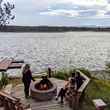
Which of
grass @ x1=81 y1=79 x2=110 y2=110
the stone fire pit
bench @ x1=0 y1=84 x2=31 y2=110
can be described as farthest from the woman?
grass @ x1=81 y1=79 x2=110 y2=110

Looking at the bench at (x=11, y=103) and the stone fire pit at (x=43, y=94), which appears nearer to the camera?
the bench at (x=11, y=103)

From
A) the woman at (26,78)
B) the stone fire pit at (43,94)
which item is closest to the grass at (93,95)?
the stone fire pit at (43,94)

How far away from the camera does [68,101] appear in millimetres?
15031

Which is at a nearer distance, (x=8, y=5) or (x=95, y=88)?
(x=95, y=88)

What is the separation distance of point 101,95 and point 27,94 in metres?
3.44

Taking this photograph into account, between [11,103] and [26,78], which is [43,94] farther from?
[11,103]

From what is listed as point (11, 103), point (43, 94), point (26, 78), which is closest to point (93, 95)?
point (43, 94)

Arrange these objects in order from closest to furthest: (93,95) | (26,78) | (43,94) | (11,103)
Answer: (11,103)
(43,94)
(93,95)
(26,78)

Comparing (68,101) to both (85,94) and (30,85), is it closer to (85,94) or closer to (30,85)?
(85,94)

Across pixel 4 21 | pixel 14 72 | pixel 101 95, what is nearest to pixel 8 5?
pixel 4 21

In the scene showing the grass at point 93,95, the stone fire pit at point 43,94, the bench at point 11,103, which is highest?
the bench at point 11,103

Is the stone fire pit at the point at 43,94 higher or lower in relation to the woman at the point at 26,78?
lower

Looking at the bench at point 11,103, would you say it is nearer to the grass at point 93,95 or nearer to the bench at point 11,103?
the bench at point 11,103

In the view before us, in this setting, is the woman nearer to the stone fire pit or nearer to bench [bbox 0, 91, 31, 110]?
the stone fire pit
